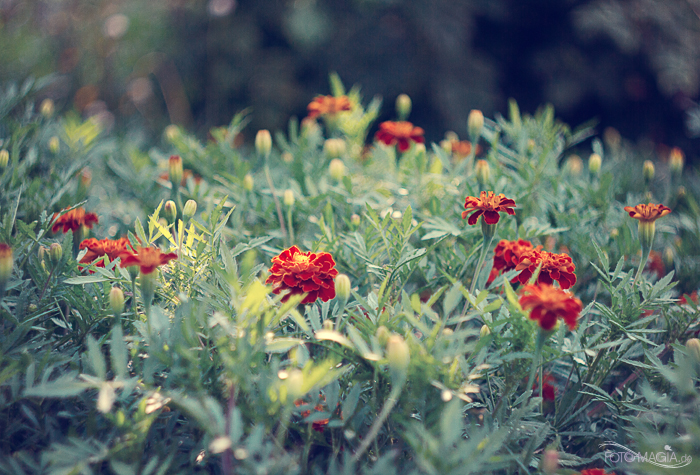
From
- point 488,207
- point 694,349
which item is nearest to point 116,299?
point 488,207

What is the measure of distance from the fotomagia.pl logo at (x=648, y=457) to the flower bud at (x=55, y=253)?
36.5 inches

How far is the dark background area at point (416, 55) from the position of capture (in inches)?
96.3

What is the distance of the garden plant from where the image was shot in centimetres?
56

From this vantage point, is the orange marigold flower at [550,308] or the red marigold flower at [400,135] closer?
the orange marigold flower at [550,308]

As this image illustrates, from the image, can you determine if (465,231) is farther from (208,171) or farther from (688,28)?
(688,28)

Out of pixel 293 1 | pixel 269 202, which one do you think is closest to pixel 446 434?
pixel 269 202

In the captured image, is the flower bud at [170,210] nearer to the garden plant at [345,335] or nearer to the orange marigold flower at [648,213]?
the garden plant at [345,335]

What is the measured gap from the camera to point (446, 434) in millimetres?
487

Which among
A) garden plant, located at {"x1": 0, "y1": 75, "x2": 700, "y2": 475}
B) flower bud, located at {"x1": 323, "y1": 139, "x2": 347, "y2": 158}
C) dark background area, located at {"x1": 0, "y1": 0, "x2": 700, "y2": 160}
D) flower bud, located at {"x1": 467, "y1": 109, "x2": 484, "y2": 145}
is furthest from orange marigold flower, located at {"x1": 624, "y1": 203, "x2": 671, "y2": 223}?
dark background area, located at {"x1": 0, "y1": 0, "x2": 700, "y2": 160}

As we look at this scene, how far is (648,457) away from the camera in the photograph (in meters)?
0.64

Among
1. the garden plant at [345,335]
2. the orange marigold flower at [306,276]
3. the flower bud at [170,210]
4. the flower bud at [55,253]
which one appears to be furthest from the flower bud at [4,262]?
the orange marigold flower at [306,276]

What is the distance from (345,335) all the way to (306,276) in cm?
17

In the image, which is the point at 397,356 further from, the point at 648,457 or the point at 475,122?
the point at 475,122

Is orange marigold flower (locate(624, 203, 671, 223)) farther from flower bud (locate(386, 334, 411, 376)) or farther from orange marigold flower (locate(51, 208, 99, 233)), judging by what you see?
orange marigold flower (locate(51, 208, 99, 233))
